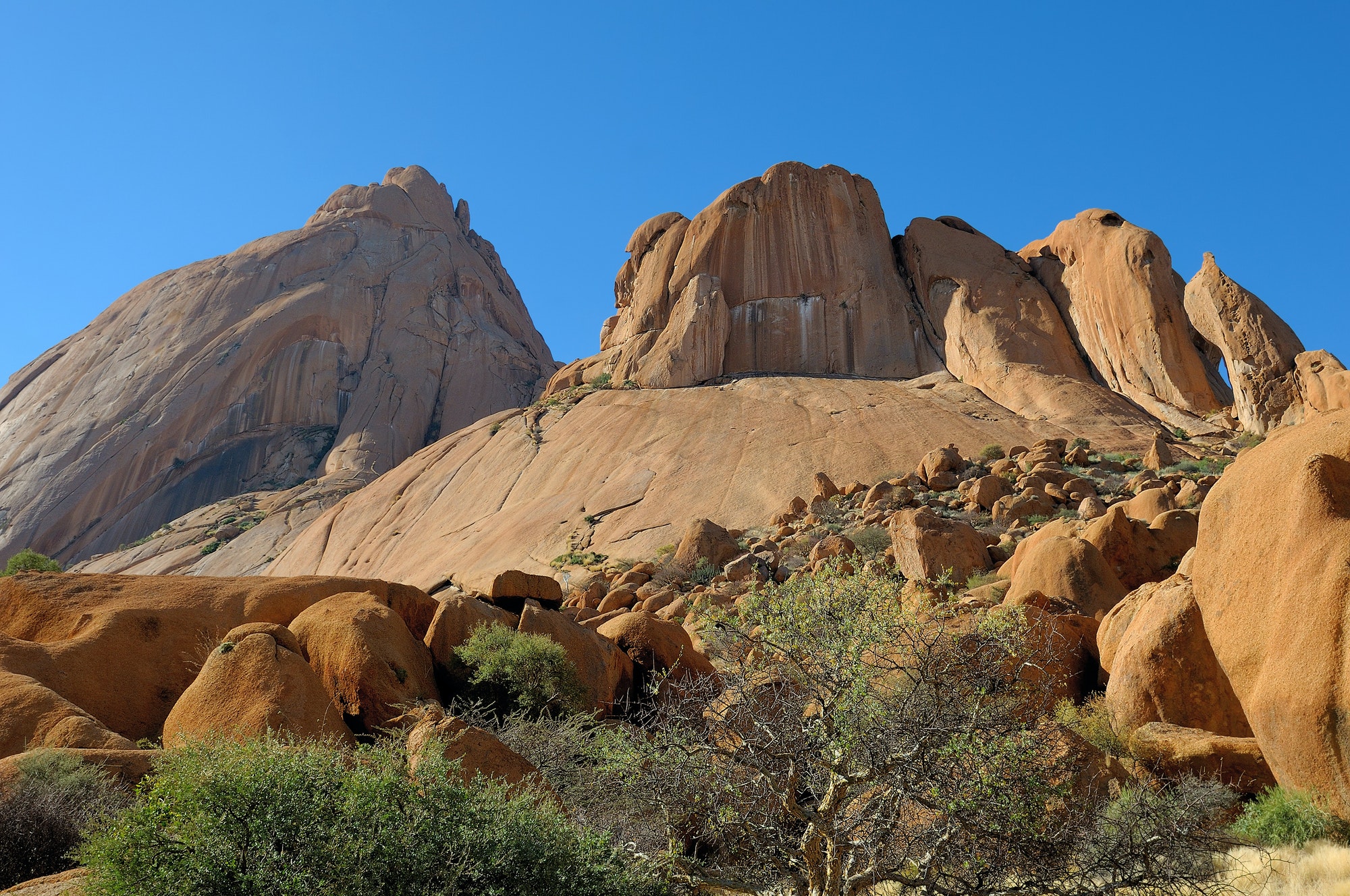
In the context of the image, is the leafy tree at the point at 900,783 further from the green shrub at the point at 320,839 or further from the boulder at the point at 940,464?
the boulder at the point at 940,464

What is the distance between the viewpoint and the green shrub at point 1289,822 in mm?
7684

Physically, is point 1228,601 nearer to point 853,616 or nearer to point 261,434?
point 853,616

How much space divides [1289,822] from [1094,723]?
253cm

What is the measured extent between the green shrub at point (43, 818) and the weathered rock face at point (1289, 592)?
1068cm

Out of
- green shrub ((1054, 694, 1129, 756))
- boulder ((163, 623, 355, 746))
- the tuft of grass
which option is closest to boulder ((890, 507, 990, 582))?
green shrub ((1054, 694, 1129, 756))

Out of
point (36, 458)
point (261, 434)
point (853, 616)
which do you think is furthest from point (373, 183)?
point (853, 616)

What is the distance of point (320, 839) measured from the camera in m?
6.40

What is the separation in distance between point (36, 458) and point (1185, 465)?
67.7 m

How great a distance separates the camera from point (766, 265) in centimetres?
4231

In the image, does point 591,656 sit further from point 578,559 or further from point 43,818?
point 578,559

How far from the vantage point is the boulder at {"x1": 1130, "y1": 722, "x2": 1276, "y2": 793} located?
8.95 m

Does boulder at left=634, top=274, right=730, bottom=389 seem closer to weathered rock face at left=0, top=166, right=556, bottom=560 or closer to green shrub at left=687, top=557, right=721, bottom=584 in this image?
green shrub at left=687, top=557, right=721, bottom=584

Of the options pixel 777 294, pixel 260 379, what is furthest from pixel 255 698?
pixel 260 379

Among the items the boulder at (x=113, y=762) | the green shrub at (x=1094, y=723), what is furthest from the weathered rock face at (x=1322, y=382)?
the boulder at (x=113, y=762)
